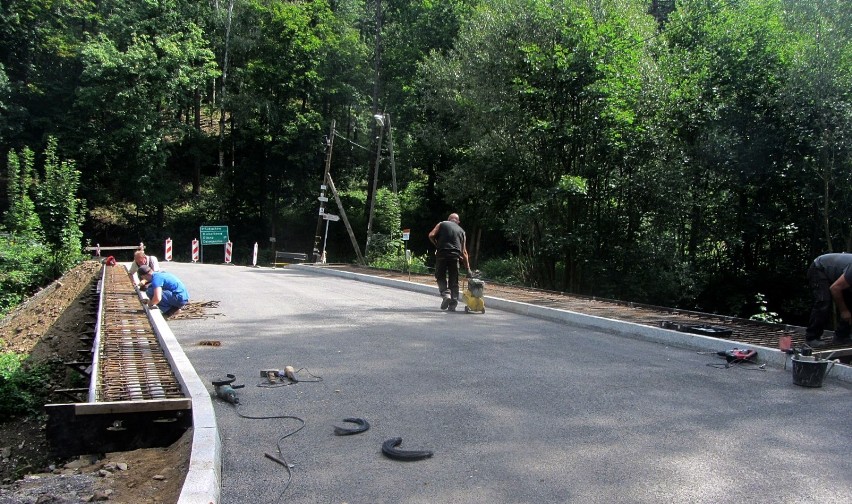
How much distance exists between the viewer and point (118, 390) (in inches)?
215

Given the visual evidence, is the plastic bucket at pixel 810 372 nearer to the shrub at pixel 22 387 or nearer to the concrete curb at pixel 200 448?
the concrete curb at pixel 200 448

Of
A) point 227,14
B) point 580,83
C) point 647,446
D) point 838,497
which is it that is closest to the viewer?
point 838,497

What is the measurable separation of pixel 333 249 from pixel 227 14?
18216 millimetres

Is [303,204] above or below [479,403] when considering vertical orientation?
above

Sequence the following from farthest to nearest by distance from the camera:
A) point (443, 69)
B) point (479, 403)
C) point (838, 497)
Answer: point (443, 69) → point (479, 403) → point (838, 497)

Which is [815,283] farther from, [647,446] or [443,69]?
[443,69]

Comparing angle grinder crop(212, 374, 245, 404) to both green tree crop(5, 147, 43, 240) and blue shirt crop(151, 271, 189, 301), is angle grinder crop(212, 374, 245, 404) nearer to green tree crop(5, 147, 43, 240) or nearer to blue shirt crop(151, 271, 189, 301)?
blue shirt crop(151, 271, 189, 301)

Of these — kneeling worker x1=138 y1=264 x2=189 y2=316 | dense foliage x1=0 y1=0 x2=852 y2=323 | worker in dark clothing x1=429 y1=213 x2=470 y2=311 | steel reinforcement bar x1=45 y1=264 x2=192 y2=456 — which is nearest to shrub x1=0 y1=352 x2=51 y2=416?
kneeling worker x1=138 y1=264 x2=189 y2=316

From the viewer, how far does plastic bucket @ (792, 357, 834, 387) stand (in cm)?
667

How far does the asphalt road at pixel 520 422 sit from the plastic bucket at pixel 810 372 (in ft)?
0.36

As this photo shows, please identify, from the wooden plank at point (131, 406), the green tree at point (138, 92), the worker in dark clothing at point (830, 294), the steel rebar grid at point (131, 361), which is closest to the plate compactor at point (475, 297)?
the worker in dark clothing at point (830, 294)

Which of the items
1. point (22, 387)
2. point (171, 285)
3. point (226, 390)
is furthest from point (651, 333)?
point (22, 387)

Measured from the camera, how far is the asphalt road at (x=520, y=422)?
161 inches

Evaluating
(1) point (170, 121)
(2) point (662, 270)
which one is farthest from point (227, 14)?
(2) point (662, 270)
